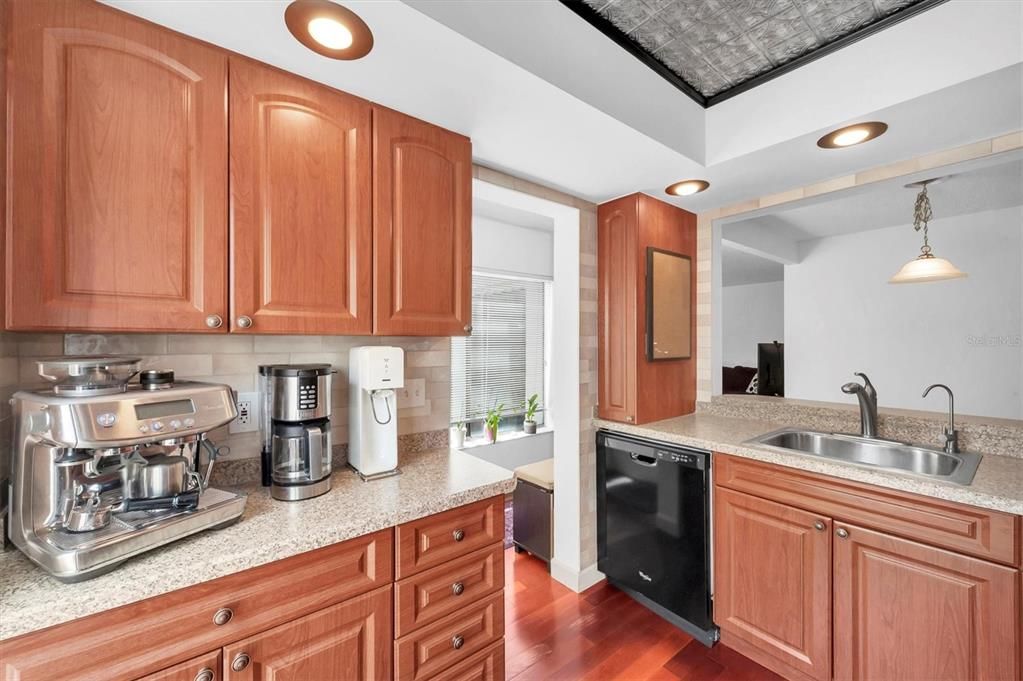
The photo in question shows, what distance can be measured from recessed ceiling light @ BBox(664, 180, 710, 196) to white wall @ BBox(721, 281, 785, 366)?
253 cm

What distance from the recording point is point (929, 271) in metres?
2.08

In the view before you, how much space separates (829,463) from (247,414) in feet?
6.93

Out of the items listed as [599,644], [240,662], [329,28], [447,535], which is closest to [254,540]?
[240,662]

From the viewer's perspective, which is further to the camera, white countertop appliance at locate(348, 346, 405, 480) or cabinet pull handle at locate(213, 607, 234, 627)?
white countertop appliance at locate(348, 346, 405, 480)

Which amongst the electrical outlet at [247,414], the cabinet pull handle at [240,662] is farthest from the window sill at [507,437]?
the cabinet pull handle at [240,662]

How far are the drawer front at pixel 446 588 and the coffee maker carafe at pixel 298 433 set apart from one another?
411mm

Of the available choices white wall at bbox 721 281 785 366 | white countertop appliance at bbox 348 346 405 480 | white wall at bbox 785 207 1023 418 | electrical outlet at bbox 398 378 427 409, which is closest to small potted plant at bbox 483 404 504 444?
electrical outlet at bbox 398 378 427 409

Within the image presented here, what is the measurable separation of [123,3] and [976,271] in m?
4.56

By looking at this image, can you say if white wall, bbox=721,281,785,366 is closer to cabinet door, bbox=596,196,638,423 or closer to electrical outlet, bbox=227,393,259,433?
cabinet door, bbox=596,196,638,423

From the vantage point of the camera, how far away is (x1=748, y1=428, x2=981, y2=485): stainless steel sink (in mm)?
1648

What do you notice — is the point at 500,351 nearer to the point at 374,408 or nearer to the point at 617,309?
the point at 617,309

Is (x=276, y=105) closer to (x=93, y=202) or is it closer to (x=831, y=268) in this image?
(x=93, y=202)

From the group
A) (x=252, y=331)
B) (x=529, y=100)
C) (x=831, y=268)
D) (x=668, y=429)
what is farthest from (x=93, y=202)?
(x=831, y=268)

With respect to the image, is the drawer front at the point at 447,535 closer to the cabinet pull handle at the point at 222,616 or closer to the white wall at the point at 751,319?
the cabinet pull handle at the point at 222,616
